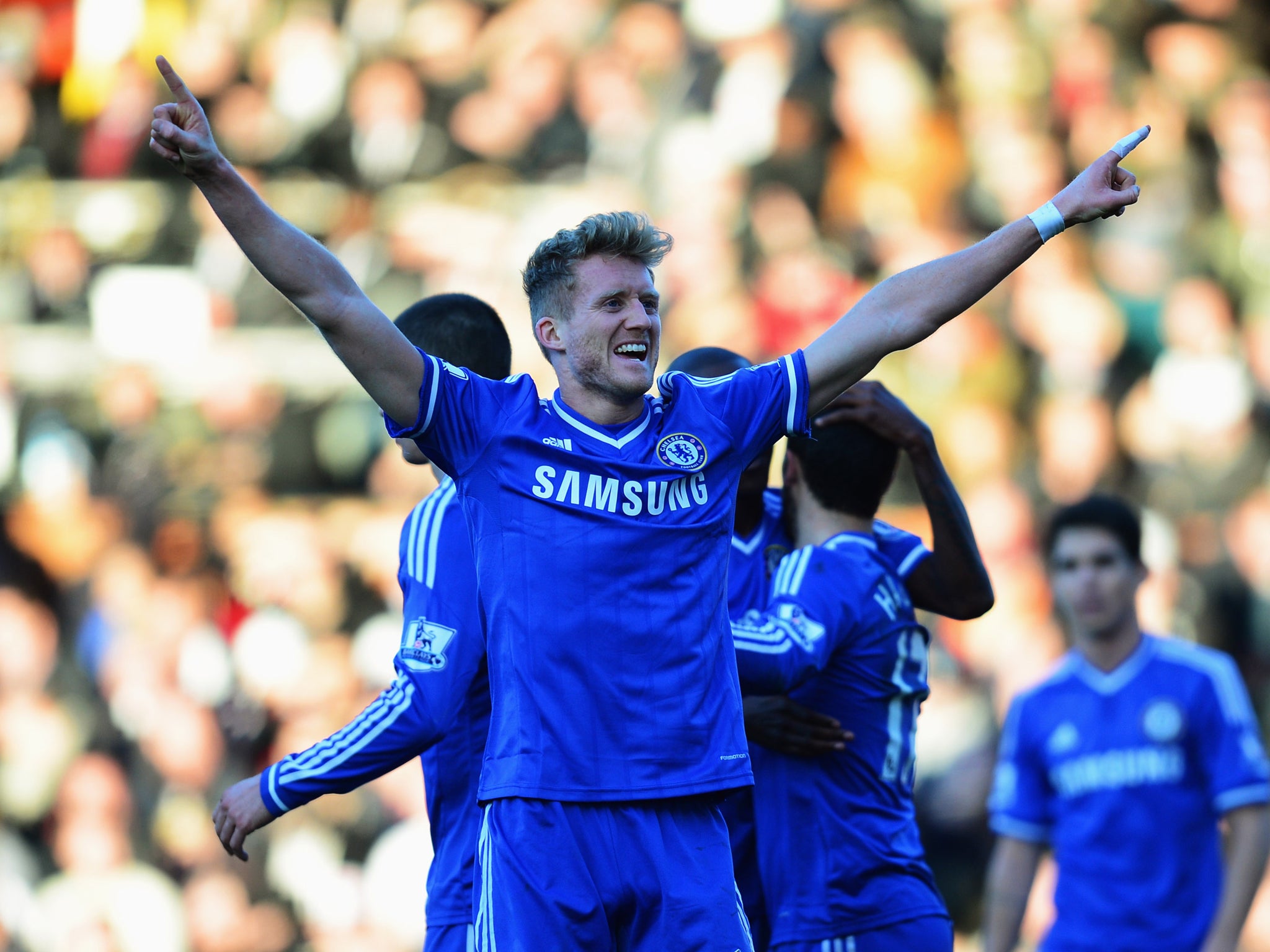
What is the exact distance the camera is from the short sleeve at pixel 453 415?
2.39 metres

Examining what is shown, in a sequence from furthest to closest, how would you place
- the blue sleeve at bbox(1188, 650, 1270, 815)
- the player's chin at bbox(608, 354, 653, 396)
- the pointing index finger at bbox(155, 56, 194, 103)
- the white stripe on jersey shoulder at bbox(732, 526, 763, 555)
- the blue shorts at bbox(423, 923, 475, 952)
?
the blue sleeve at bbox(1188, 650, 1270, 815)
the white stripe on jersey shoulder at bbox(732, 526, 763, 555)
the blue shorts at bbox(423, 923, 475, 952)
the player's chin at bbox(608, 354, 653, 396)
the pointing index finger at bbox(155, 56, 194, 103)

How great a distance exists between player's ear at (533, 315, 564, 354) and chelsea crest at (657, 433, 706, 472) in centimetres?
24

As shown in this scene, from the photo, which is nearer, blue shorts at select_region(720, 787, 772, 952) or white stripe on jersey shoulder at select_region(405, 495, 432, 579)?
white stripe on jersey shoulder at select_region(405, 495, 432, 579)

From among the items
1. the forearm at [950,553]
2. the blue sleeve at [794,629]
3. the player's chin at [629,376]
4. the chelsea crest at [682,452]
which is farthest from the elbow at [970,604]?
the player's chin at [629,376]

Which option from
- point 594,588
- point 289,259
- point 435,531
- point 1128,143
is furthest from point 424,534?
point 1128,143

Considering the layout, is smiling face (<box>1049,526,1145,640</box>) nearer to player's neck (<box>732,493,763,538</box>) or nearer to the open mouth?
player's neck (<box>732,493,763,538</box>)

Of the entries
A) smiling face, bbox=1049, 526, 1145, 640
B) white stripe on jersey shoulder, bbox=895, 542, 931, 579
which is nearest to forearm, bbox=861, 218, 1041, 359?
white stripe on jersey shoulder, bbox=895, 542, 931, 579

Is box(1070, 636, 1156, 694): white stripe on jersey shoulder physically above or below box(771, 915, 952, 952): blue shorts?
above

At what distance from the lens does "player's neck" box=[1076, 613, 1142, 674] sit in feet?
14.7

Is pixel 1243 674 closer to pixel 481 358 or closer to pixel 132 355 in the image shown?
pixel 481 358

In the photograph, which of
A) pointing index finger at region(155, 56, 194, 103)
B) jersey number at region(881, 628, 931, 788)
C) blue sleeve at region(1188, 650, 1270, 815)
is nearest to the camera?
pointing index finger at region(155, 56, 194, 103)

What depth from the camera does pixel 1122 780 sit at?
4.22m

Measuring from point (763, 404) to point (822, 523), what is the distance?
708 millimetres

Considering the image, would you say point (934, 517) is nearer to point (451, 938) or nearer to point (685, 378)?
point (685, 378)
